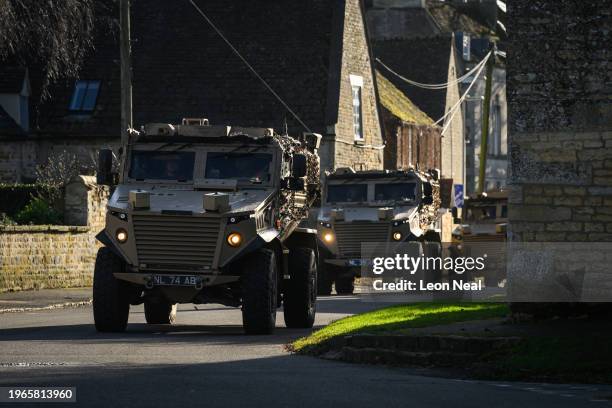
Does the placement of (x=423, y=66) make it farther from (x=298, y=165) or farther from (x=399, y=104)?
(x=298, y=165)

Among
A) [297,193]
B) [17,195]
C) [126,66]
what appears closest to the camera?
[297,193]

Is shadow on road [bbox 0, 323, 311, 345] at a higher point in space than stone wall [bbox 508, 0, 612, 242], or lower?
lower

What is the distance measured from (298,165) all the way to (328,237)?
12.8m

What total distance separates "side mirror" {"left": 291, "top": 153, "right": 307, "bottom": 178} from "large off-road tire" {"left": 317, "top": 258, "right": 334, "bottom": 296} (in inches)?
506

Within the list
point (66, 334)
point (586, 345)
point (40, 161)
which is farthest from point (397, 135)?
point (586, 345)

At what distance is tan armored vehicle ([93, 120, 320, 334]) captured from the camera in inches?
803

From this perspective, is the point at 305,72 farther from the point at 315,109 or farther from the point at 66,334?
the point at 66,334

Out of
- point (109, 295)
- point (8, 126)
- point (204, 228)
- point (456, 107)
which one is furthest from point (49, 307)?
point (456, 107)

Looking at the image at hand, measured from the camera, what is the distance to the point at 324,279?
3438 centimetres

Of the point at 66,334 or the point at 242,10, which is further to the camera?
the point at 242,10

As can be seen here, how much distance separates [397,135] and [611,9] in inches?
1405

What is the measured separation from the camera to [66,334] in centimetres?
2045

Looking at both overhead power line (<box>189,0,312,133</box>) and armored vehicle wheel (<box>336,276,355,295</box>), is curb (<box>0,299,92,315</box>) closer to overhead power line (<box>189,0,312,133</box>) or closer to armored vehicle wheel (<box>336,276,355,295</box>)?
armored vehicle wheel (<box>336,276,355,295</box>)

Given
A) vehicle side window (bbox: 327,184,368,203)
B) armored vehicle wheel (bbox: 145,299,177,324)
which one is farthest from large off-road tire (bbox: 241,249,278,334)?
vehicle side window (bbox: 327,184,368,203)
